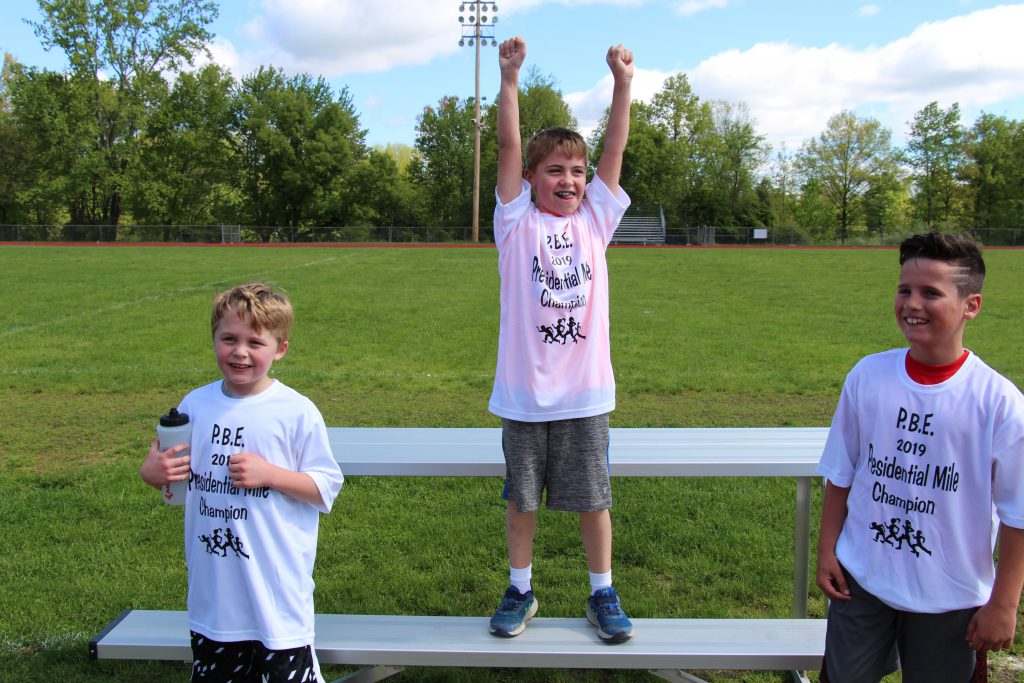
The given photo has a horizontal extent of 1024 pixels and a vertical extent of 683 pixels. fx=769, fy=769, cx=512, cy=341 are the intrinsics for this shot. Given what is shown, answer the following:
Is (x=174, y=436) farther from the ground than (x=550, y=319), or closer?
closer

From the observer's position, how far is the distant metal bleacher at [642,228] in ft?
148

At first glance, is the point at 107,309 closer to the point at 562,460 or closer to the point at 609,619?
the point at 562,460

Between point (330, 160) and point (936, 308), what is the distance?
50.4 meters

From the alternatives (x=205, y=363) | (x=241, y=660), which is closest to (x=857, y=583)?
(x=241, y=660)

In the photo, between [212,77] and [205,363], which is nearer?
[205,363]

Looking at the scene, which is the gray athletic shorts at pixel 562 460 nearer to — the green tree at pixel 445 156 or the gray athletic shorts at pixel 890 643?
the gray athletic shorts at pixel 890 643

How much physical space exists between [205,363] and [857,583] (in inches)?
304

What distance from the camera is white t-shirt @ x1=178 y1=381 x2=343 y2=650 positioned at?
6.88 feet

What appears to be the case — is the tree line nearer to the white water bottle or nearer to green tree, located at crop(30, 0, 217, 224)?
green tree, located at crop(30, 0, 217, 224)

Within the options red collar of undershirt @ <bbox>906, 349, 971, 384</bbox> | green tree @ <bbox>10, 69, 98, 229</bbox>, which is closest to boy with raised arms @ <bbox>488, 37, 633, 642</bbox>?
red collar of undershirt @ <bbox>906, 349, 971, 384</bbox>

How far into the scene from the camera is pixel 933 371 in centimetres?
200

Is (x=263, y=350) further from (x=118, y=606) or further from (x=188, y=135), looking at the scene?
(x=188, y=135)

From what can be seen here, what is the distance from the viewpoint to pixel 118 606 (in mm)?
3338

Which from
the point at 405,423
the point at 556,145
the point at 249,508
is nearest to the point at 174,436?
the point at 249,508
